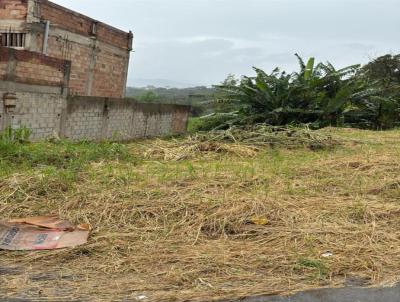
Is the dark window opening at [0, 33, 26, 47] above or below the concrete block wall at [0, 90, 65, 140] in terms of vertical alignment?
above

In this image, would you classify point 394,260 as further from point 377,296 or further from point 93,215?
point 93,215

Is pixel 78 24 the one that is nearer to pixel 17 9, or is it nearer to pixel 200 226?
pixel 17 9

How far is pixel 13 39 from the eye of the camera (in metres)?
13.3

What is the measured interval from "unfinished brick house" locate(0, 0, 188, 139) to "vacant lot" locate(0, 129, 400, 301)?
3.21 metres

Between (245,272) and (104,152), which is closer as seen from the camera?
(245,272)

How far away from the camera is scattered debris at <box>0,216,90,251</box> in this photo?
3.29 m

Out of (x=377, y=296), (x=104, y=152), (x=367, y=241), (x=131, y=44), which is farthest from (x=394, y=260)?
(x=131, y=44)

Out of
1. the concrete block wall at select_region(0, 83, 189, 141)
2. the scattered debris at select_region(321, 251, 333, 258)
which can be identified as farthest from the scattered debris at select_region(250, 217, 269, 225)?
the concrete block wall at select_region(0, 83, 189, 141)

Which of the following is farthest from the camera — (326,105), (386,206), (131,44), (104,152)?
(131,44)

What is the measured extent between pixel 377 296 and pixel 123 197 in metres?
2.34

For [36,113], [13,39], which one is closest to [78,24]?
[13,39]

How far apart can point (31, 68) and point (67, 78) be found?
1171 millimetres

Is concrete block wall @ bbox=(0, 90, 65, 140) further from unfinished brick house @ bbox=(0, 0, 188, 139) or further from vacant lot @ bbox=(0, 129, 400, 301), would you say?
vacant lot @ bbox=(0, 129, 400, 301)

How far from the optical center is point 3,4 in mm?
13148
